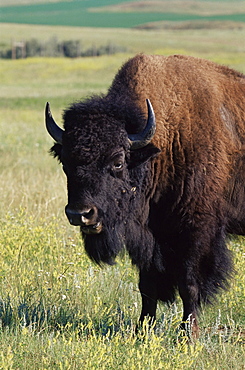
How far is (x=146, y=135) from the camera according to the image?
4641mm

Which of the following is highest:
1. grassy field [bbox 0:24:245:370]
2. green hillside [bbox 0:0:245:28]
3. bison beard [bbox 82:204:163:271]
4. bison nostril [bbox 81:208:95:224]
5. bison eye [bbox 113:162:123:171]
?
bison eye [bbox 113:162:123:171]

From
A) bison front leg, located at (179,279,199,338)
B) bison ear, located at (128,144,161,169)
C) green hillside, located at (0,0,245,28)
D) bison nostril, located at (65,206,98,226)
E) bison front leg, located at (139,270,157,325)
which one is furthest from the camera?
green hillside, located at (0,0,245,28)

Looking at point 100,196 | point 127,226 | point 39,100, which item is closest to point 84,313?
point 127,226

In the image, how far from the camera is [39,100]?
3111 cm

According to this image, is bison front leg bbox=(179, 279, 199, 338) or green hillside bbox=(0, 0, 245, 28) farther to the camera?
green hillside bbox=(0, 0, 245, 28)

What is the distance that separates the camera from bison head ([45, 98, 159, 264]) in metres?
4.38

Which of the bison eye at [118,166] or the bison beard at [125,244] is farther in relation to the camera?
the bison beard at [125,244]

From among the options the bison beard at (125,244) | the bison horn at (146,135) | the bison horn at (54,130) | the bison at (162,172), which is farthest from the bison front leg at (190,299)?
the bison horn at (54,130)

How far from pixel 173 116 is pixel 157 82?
36 centimetres

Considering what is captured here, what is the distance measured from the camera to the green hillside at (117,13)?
14100 cm

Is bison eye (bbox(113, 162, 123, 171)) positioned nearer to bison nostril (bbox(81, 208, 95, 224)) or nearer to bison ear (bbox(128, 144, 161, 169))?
Answer: bison ear (bbox(128, 144, 161, 169))

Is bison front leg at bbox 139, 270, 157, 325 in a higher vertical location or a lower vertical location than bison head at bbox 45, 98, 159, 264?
lower

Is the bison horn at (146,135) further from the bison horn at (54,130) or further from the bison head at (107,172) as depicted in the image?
the bison horn at (54,130)

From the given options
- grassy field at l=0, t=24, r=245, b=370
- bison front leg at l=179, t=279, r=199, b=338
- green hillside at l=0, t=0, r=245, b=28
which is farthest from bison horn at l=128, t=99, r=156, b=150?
green hillside at l=0, t=0, r=245, b=28
